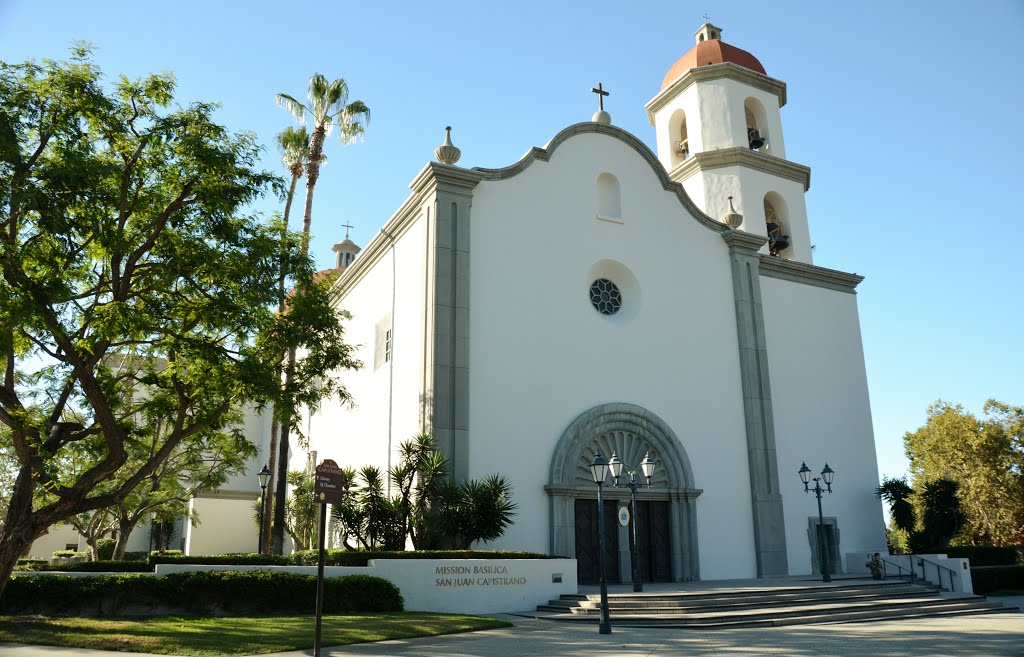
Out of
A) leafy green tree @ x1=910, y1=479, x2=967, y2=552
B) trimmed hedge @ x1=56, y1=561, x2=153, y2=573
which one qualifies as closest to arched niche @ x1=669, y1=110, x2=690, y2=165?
leafy green tree @ x1=910, y1=479, x2=967, y2=552

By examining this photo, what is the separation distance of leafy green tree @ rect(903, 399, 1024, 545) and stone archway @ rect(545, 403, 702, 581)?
2481 centimetres

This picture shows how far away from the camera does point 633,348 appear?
24328 millimetres

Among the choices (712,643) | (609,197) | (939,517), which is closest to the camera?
(712,643)

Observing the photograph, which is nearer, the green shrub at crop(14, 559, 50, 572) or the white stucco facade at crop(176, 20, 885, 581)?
the green shrub at crop(14, 559, 50, 572)

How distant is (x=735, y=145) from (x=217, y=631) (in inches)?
956

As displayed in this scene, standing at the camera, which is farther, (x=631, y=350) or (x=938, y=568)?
(x=631, y=350)

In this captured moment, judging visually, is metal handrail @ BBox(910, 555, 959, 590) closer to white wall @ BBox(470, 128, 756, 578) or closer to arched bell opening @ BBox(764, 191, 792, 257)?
white wall @ BBox(470, 128, 756, 578)

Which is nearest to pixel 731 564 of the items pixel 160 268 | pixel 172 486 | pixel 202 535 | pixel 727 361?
pixel 727 361

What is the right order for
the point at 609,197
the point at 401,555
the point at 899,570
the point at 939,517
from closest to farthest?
the point at 401,555 → the point at 899,570 → the point at 609,197 → the point at 939,517

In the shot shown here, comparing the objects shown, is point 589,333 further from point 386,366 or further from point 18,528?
point 18,528

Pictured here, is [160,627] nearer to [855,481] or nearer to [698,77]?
→ [855,481]

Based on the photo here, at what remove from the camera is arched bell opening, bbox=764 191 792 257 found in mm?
30266

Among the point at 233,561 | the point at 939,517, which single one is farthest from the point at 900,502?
the point at 233,561

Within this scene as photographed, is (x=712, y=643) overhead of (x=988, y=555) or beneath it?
beneath
